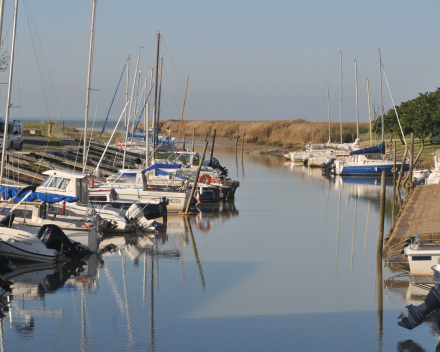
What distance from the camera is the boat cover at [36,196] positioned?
21623 mm

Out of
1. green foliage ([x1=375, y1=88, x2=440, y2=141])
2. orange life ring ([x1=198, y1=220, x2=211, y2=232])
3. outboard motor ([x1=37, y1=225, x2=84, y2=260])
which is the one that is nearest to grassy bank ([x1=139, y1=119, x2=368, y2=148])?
green foliage ([x1=375, y1=88, x2=440, y2=141])

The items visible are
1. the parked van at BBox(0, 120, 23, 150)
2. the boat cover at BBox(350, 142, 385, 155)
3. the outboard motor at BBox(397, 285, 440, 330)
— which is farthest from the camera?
the boat cover at BBox(350, 142, 385, 155)

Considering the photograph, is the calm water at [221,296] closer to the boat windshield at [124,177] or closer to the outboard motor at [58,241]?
the outboard motor at [58,241]

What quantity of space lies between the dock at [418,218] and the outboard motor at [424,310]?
228 inches

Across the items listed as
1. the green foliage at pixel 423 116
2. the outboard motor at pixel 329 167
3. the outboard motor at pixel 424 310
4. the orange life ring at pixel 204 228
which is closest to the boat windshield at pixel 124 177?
the orange life ring at pixel 204 228

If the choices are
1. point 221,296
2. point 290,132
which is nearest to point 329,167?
point 290,132

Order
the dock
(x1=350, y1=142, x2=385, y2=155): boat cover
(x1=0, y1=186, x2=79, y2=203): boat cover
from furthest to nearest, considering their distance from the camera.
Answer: (x1=350, y1=142, x2=385, y2=155): boat cover, (x1=0, y1=186, x2=79, y2=203): boat cover, the dock

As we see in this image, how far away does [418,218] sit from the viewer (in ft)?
77.1

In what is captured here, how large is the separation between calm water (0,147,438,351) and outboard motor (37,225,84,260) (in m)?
0.62

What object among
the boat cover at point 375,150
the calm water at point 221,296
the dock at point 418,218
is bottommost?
the calm water at point 221,296

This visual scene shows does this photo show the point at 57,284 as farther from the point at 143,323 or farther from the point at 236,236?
the point at 236,236

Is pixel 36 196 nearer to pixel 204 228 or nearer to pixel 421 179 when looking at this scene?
pixel 204 228

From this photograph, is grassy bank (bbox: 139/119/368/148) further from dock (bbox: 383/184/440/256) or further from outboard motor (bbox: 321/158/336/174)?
dock (bbox: 383/184/440/256)

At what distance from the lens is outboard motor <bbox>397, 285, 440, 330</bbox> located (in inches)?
496
